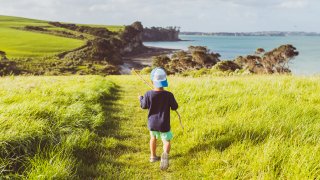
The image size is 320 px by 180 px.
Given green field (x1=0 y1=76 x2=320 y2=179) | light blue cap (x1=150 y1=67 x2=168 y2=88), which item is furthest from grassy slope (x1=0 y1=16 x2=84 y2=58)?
light blue cap (x1=150 y1=67 x2=168 y2=88)

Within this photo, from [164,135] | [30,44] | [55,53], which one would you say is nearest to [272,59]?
[164,135]

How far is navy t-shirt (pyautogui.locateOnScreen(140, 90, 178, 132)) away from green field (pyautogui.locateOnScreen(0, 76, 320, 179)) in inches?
27.3

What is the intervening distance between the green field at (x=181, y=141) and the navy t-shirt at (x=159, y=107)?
694mm

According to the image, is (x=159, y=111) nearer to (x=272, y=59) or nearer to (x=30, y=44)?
(x=272, y=59)

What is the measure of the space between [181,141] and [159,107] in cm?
113

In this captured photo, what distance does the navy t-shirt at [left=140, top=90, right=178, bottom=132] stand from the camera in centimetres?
633

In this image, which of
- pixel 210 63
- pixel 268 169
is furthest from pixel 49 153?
pixel 210 63

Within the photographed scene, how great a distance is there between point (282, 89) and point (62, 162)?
318 inches

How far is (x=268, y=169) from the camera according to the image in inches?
182

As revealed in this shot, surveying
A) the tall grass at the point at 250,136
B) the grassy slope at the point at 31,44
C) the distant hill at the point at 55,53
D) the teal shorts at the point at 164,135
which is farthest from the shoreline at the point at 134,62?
the teal shorts at the point at 164,135

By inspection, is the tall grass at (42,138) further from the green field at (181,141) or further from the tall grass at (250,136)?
the tall grass at (250,136)

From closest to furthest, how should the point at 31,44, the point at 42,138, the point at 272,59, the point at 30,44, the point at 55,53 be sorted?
the point at 42,138, the point at 272,59, the point at 55,53, the point at 30,44, the point at 31,44

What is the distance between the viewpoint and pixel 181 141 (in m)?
7.03

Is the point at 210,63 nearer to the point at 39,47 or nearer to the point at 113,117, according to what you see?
the point at 113,117
